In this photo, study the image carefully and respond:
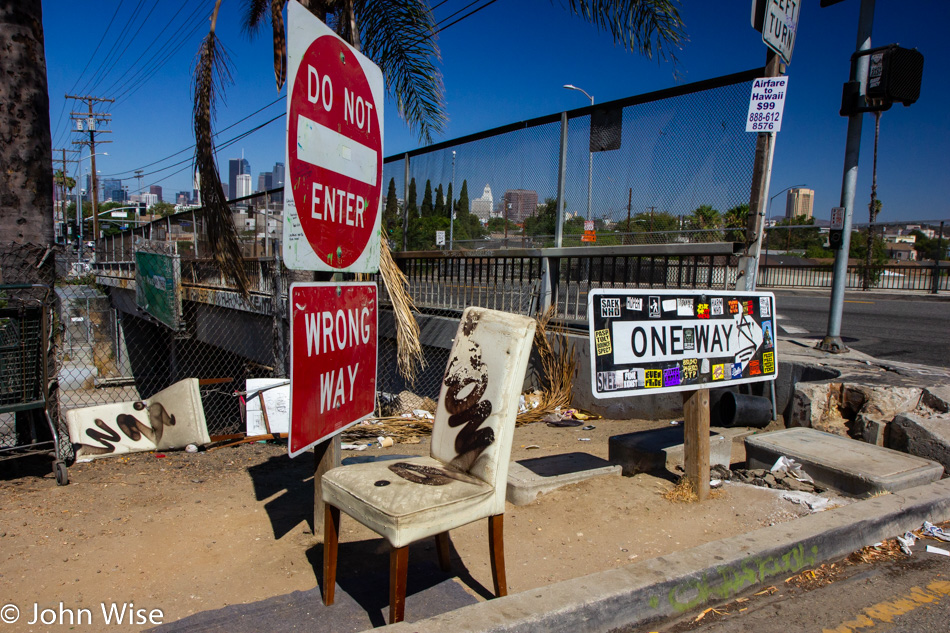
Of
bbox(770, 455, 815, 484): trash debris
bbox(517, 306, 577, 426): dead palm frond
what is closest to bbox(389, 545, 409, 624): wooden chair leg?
bbox(770, 455, 815, 484): trash debris

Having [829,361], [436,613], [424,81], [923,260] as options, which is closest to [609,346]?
[436,613]

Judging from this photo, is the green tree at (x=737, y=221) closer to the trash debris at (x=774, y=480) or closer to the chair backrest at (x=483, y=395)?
the trash debris at (x=774, y=480)

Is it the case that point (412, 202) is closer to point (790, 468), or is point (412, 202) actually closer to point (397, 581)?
point (790, 468)

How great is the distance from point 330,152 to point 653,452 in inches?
120

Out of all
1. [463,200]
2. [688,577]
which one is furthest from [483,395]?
[463,200]

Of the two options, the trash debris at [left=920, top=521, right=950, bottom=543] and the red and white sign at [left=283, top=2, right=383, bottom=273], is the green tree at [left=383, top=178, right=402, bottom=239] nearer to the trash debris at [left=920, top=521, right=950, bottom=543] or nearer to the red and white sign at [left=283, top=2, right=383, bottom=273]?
the red and white sign at [left=283, top=2, right=383, bottom=273]

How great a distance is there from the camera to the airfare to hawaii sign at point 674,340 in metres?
3.37

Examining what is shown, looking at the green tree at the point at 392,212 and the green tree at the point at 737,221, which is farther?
the green tree at the point at 392,212

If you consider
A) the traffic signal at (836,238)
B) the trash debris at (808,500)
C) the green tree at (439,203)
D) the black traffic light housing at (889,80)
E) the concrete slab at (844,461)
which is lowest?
the trash debris at (808,500)

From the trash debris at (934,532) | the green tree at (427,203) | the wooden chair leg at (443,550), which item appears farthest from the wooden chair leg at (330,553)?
the green tree at (427,203)

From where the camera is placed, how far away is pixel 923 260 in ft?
60.0

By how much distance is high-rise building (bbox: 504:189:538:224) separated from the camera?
7.34 metres

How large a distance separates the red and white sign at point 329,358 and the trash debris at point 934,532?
3.41 meters

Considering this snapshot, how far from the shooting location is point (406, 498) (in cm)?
229
